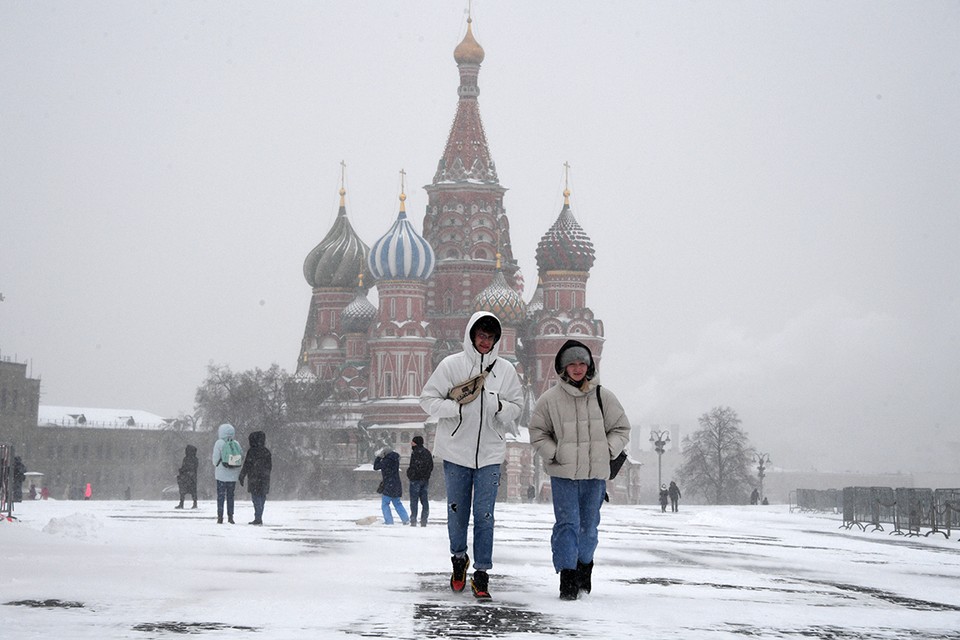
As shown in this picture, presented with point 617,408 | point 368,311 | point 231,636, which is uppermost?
point 368,311

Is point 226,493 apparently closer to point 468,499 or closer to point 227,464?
point 227,464

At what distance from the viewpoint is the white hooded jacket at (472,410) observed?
349 inches

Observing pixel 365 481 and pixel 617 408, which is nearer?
pixel 617 408

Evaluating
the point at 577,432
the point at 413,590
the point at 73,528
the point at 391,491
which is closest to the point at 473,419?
the point at 577,432

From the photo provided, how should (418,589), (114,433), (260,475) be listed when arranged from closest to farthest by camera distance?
1. (418,589)
2. (260,475)
3. (114,433)

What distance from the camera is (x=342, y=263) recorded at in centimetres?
8600

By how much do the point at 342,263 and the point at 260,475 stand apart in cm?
6745

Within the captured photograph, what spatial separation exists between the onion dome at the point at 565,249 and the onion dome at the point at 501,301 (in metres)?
3.91

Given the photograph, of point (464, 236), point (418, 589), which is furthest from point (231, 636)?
point (464, 236)

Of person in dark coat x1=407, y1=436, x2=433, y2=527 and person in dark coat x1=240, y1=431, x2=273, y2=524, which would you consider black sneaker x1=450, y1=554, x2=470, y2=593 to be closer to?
person in dark coat x1=240, y1=431, x2=273, y2=524

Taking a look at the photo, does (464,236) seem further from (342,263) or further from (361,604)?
(361,604)

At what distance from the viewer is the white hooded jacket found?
349 inches

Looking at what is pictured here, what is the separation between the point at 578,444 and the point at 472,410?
2.16ft

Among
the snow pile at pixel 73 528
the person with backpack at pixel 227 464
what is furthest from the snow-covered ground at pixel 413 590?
the person with backpack at pixel 227 464
